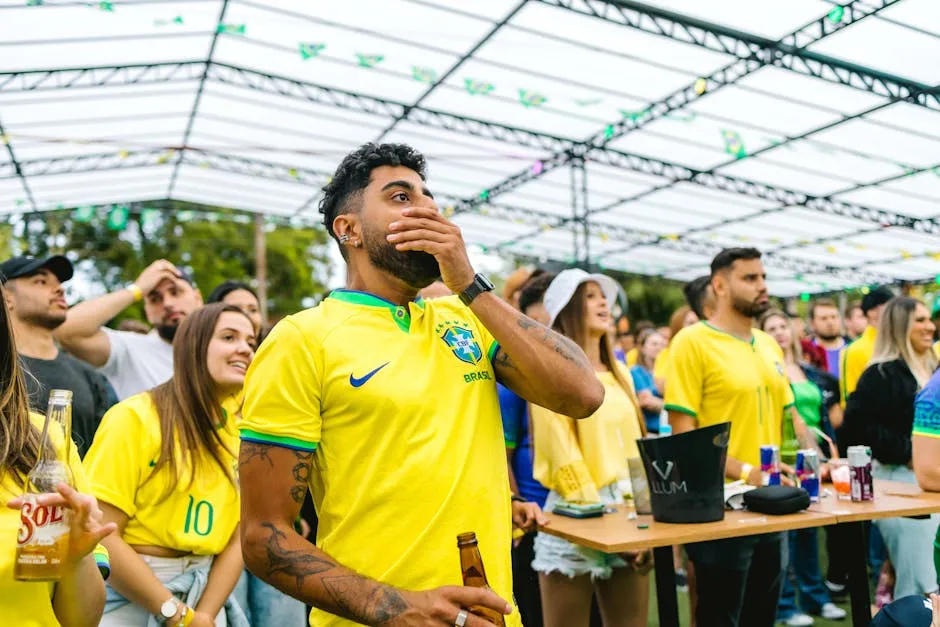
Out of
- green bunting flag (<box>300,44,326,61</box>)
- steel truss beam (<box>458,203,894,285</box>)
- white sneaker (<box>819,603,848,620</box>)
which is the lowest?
white sneaker (<box>819,603,848,620</box>)

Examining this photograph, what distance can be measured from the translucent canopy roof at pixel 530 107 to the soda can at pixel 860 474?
587 cm

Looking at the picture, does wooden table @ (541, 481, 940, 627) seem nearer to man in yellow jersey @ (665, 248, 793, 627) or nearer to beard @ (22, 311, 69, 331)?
man in yellow jersey @ (665, 248, 793, 627)

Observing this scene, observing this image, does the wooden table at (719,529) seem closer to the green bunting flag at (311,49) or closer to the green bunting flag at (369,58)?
the green bunting flag at (369,58)

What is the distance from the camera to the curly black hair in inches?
70.1

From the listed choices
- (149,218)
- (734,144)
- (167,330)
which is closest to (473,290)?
(167,330)

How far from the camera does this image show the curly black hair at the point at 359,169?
1.78 m

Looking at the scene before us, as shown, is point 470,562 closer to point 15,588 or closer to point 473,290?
point 473,290

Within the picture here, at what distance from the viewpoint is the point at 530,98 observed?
36.1 ft

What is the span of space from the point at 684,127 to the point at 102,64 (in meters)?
7.88

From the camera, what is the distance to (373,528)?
1551 millimetres

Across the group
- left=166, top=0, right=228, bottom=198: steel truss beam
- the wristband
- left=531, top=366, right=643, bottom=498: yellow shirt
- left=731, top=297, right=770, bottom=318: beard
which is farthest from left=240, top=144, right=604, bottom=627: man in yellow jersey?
left=166, top=0, right=228, bottom=198: steel truss beam

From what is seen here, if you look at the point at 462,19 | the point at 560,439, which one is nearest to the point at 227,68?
the point at 462,19

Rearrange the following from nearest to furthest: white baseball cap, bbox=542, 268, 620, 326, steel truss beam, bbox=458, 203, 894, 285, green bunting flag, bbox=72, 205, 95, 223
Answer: white baseball cap, bbox=542, 268, 620, 326
steel truss beam, bbox=458, 203, 894, 285
green bunting flag, bbox=72, 205, 95, 223

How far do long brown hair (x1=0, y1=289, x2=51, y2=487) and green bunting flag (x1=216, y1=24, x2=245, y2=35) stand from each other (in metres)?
9.15
